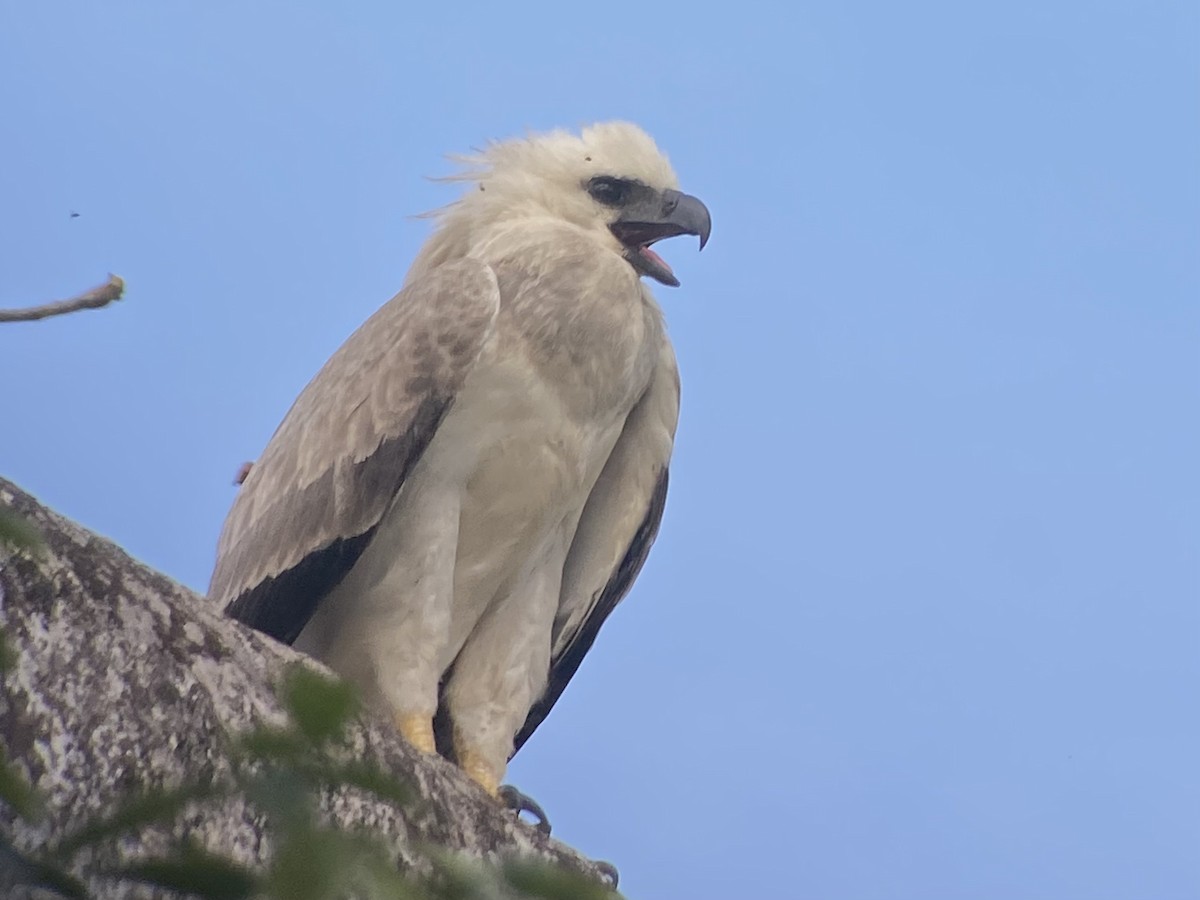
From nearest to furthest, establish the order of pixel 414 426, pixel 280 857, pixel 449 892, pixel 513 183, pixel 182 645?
pixel 280 857, pixel 449 892, pixel 182 645, pixel 414 426, pixel 513 183

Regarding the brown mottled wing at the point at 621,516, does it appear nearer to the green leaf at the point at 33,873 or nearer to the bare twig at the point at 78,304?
the bare twig at the point at 78,304

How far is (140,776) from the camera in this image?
2545 mm

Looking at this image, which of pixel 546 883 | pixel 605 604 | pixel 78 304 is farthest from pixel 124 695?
pixel 605 604

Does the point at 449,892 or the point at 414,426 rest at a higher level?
the point at 414,426

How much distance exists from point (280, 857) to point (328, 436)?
14.5 feet

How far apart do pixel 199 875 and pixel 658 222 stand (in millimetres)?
5349

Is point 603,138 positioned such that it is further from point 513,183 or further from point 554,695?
point 554,695

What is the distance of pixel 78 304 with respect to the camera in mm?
1578

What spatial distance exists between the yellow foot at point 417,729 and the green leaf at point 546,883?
161 inches

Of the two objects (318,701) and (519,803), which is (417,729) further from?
(318,701)

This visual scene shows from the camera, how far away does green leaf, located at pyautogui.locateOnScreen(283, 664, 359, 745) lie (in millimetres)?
901

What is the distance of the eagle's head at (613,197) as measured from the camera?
6184 millimetres

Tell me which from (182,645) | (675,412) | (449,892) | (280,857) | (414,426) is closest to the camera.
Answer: (280,857)

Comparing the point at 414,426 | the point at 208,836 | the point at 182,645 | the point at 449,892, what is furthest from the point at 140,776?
the point at 414,426
